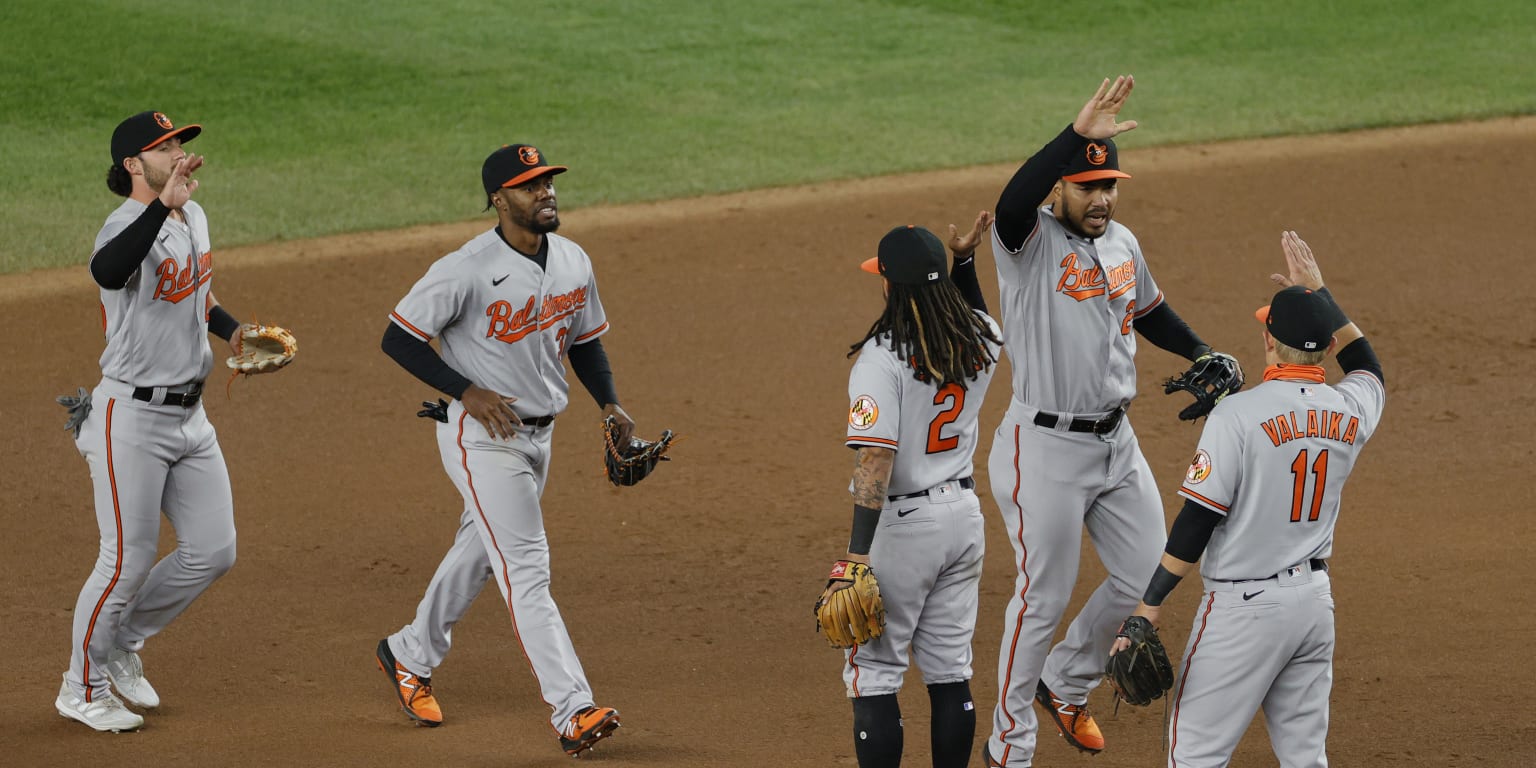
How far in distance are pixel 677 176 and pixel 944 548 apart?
27.5 ft

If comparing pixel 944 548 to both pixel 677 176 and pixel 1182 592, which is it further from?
pixel 677 176

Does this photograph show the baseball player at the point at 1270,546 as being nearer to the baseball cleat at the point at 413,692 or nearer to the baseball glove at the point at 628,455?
the baseball glove at the point at 628,455

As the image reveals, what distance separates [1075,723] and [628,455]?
177cm

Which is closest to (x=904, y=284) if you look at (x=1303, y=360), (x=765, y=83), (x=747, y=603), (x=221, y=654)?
(x=1303, y=360)

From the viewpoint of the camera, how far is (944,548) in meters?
4.67

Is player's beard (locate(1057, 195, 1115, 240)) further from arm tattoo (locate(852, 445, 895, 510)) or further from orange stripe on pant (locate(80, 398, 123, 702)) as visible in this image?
orange stripe on pant (locate(80, 398, 123, 702))

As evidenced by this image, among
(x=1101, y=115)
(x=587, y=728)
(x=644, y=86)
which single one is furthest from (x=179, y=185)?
(x=644, y=86)

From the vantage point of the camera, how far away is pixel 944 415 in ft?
15.3

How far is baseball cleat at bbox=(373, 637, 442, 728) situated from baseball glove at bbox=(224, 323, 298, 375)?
112 centimetres

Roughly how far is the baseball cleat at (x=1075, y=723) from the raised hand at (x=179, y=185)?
10.5 feet

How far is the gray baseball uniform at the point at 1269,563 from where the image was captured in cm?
423

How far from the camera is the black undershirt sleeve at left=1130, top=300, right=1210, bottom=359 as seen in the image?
220 inches

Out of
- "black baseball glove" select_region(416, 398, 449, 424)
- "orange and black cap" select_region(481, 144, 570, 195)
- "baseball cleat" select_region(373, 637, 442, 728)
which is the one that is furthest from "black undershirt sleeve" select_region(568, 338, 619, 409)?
"baseball cleat" select_region(373, 637, 442, 728)

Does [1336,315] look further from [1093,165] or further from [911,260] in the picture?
[911,260]
